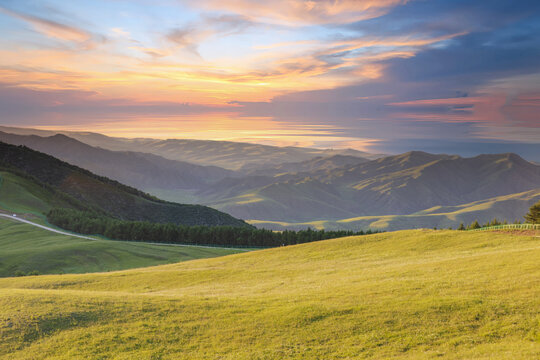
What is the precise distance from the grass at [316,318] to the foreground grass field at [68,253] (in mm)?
60214

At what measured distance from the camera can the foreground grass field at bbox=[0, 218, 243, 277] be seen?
8919cm

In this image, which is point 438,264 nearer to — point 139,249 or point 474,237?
point 474,237

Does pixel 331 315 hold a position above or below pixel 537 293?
below

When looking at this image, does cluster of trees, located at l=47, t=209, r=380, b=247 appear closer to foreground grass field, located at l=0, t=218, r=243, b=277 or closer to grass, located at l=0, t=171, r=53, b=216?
foreground grass field, located at l=0, t=218, r=243, b=277

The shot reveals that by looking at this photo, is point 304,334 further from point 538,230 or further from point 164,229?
point 164,229

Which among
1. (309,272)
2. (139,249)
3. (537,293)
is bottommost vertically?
(139,249)

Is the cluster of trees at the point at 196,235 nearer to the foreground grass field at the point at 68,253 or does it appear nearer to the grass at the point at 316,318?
the foreground grass field at the point at 68,253

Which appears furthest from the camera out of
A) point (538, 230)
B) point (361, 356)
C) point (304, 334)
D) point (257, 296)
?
point (538, 230)

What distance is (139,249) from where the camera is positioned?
374 feet

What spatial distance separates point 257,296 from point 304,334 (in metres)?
11.0

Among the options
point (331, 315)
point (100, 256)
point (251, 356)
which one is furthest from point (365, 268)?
point (100, 256)

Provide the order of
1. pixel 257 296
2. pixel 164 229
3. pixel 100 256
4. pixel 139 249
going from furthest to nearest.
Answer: pixel 164 229
pixel 139 249
pixel 100 256
pixel 257 296

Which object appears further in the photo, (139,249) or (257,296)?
(139,249)

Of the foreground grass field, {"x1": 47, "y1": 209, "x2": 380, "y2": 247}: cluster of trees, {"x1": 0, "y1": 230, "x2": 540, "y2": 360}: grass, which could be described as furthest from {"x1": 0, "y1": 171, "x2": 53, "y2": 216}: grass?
{"x1": 0, "y1": 230, "x2": 540, "y2": 360}: grass
